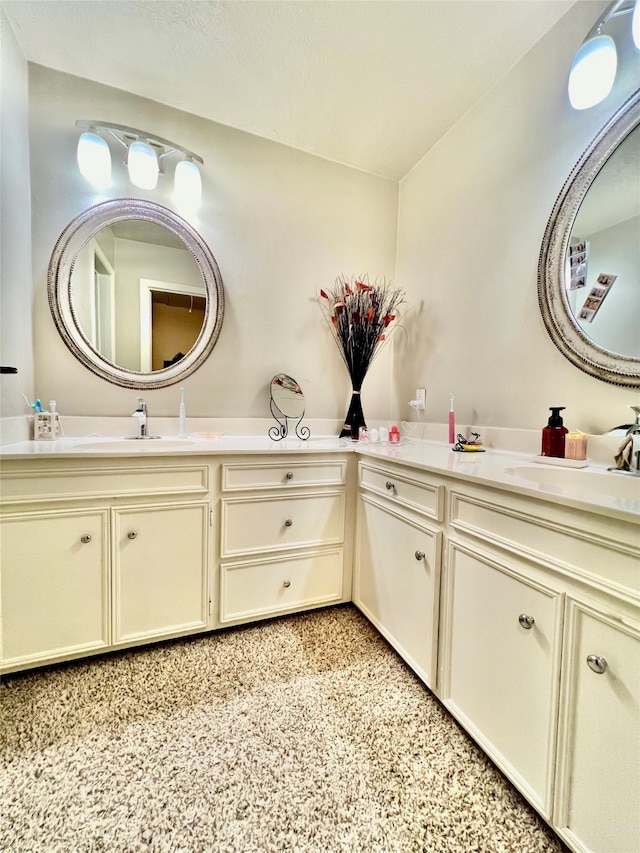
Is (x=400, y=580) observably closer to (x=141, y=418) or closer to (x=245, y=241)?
(x=141, y=418)

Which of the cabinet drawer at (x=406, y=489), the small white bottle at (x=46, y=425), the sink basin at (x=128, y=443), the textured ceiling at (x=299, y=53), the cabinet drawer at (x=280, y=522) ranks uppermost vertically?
the textured ceiling at (x=299, y=53)

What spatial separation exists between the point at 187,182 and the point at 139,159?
0.22 metres

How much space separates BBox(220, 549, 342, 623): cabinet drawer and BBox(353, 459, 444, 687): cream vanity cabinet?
143 millimetres

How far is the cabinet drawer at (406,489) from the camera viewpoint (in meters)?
1.16

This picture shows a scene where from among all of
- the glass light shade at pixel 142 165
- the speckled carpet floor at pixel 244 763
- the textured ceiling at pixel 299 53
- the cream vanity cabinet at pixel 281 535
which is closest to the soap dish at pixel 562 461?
the cream vanity cabinet at pixel 281 535

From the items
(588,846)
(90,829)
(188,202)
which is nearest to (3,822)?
(90,829)

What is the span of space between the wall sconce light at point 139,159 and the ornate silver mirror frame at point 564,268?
169cm

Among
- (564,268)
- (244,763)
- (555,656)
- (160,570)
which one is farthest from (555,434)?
(160,570)

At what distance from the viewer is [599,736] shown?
27.8 inches

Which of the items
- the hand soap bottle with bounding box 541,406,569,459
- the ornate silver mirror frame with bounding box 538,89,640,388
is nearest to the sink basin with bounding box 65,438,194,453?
the hand soap bottle with bounding box 541,406,569,459

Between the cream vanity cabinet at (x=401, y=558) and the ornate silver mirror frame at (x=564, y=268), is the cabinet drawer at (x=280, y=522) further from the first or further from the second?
the ornate silver mirror frame at (x=564, y=268)

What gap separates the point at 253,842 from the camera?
79 centimetres

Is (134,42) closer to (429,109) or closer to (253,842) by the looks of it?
(429,109)

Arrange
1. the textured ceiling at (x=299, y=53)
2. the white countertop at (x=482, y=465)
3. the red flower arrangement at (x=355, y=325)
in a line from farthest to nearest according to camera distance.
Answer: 1. the red flower arrangement at (x=355, y=325)
2. the textured ceiling at (x=299, y=53)
3. the white countertop at (x=482, y=465)
